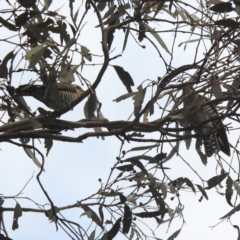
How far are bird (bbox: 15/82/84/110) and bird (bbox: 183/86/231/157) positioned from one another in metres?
0.55

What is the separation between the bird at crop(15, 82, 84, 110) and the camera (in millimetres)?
2750

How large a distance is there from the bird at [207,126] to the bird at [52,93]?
55cm

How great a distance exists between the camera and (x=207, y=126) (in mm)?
3396

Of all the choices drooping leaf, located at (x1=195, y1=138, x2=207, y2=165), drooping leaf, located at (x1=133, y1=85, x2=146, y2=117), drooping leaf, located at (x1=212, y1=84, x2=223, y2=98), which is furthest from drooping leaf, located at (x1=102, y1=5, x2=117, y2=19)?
drooping leaf, located at (x1=195, y1=138, x2=207, y2=165)

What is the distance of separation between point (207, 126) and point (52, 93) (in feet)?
3.45

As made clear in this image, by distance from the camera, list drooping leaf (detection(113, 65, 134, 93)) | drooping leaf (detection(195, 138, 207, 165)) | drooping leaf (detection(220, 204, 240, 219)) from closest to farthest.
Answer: drooping leaf (detection(113, 65, 134, 93))
drooping leaf (detection(220, 204, 240, 219))
drooping leaf (detection(195, 138, 207, 165))

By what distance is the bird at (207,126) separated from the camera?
8.64ft

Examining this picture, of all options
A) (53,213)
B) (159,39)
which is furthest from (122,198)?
(159,39)

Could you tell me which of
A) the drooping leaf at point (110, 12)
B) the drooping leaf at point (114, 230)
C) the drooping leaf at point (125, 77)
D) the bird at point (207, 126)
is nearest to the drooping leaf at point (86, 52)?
the drooping leaf at point (125, 77)

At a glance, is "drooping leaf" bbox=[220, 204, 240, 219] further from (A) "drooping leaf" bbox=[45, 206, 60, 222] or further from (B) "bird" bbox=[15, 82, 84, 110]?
(B) "bird" bbox=[15, 82, 84, 110]

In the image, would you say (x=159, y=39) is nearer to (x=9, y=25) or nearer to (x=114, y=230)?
(x=9, y=25)

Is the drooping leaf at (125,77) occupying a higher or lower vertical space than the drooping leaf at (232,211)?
higher

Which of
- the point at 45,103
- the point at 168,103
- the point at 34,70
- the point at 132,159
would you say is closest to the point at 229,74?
the point at 168,103

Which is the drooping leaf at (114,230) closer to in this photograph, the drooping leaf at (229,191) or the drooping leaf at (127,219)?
the drooping leaf at (127,219)
